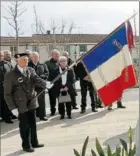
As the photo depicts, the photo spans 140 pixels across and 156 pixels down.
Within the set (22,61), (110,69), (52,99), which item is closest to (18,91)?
(22,61)

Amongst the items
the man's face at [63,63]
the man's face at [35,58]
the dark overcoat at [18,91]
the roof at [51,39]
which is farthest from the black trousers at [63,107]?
the roof at [51,39]

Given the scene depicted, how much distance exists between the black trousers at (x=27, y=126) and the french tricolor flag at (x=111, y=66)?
1211 millimetres

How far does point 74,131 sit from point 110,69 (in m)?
2.21

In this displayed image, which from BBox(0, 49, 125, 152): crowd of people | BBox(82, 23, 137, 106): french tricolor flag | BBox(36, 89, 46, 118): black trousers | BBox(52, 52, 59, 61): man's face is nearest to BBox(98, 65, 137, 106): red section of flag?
BBox(82, 23, 137, 106): french tricolor flag

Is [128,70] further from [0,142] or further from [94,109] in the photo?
[94,109]

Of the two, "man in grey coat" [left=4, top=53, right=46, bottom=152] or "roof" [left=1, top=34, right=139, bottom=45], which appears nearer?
"man in grey coat" [left=4, top=53, right=46, bottom=152]

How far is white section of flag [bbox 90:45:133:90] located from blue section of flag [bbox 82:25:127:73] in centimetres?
7

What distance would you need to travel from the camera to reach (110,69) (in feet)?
19.9

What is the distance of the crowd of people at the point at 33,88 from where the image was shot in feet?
20.0

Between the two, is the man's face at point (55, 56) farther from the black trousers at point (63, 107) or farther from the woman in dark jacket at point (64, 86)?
the black trousers at point (63, 107)

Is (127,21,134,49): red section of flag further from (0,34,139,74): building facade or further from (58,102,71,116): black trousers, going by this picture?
(0,34,139,74): building facade

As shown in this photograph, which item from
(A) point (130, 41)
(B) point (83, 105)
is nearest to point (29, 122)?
(A) point (130, 41)

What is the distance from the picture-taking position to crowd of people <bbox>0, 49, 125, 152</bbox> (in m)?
6.11

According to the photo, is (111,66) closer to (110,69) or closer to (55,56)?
(110,69)
